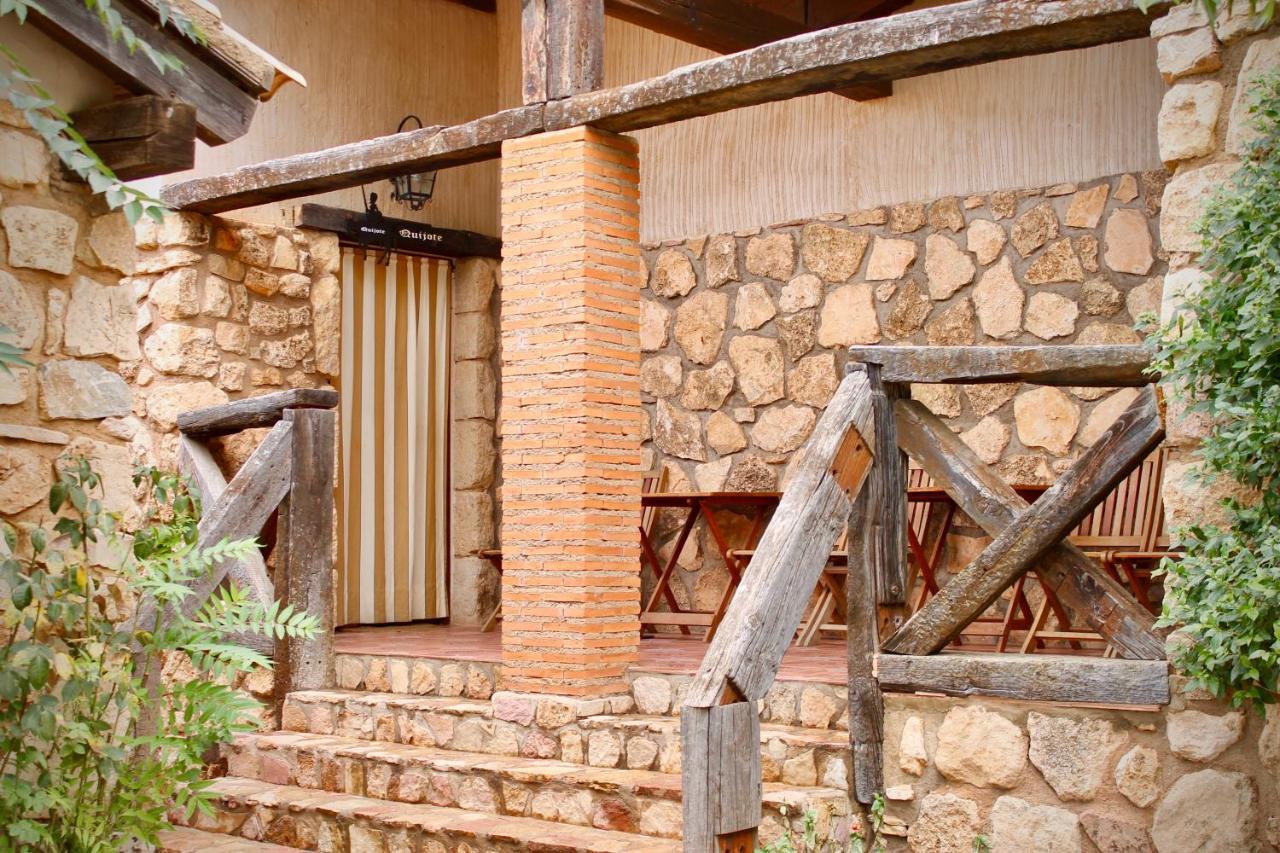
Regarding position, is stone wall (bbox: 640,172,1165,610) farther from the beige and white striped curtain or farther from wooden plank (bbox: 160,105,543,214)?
wooden plank (bbox: 160,105,543,214)

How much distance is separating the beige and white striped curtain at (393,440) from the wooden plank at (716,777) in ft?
16.4

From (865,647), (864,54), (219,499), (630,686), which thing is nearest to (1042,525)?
(865,647)

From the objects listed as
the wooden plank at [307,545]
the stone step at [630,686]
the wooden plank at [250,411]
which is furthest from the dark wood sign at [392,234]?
the stone step at [630,686]

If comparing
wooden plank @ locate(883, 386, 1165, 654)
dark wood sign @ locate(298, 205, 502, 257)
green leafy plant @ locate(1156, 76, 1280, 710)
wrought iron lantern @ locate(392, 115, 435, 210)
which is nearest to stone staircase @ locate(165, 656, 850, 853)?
wooden plank @ locate(883, 386, 1165, 654)

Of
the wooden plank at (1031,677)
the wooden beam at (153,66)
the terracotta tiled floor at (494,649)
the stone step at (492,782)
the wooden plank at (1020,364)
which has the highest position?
the wooden beam at (153,66)

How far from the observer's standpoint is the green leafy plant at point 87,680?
11.7ft

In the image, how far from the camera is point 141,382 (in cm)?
782

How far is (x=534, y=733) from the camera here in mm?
6172

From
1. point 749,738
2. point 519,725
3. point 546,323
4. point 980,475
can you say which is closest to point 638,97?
point 546,323

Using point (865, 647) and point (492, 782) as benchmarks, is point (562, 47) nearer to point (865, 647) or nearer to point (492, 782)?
point (865, 647)

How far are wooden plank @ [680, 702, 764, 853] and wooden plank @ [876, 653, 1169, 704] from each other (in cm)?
104

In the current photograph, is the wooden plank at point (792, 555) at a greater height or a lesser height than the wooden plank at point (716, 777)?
greater

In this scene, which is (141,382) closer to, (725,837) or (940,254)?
(940,254)

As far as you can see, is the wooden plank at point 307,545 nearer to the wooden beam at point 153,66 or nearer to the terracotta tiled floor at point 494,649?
the terracotta tiled floor at point 494,649
